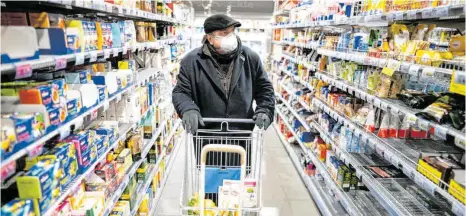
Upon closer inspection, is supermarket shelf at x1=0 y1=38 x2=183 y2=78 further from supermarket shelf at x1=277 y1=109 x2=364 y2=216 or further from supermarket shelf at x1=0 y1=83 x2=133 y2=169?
supermarket shelf at x1=277 y1=109 x2=364 y2=216

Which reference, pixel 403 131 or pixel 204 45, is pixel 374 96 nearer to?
pixel 403 131

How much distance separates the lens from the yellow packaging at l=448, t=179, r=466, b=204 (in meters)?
1.71

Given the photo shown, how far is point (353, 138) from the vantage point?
3.28 meters

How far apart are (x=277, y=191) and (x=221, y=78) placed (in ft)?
6.81

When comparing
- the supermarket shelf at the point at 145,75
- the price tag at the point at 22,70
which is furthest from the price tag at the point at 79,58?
the supermarket shelf at the point at 145,75

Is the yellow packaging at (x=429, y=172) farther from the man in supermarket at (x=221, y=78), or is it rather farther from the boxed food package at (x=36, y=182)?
the boxed food package at (x=36, y=182)

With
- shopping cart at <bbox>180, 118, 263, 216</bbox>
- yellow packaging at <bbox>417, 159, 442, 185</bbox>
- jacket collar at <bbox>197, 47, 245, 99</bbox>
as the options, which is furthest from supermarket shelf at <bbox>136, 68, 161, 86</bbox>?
yellow packaging at <bbox>417, 159, 442, 185</bbox>

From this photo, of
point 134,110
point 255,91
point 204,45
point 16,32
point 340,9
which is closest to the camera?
point 16,32

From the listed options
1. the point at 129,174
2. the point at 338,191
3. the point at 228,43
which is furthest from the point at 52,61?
the point at 338,191

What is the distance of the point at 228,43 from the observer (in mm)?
2527

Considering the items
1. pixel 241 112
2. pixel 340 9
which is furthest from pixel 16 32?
pixel 340 9

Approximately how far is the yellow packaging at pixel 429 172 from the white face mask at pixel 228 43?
1.44 m

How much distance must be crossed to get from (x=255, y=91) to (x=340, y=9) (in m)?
1.44

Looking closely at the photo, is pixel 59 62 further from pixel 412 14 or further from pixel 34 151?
pixel 412 14
